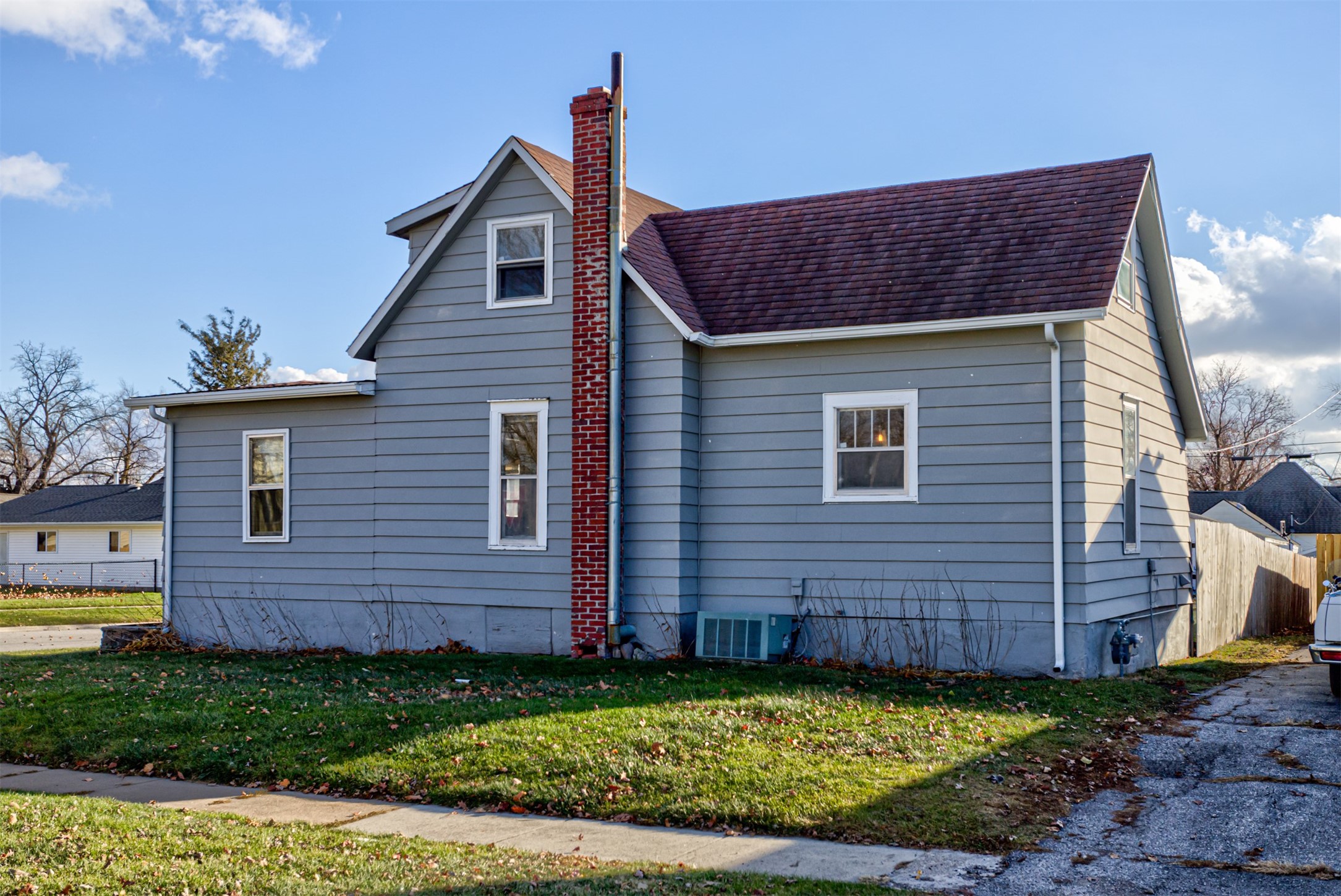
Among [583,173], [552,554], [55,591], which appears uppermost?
[583,173]

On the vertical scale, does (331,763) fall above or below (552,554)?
below

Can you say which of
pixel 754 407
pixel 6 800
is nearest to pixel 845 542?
pixel 754 407

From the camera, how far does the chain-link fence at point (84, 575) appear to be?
44.0 meters

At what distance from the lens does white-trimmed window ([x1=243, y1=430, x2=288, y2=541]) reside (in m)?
16.7

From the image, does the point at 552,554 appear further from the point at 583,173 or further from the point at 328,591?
the point at 583,173

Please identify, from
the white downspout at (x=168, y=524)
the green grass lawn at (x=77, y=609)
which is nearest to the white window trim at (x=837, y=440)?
the white downspout at (x=168, y=524)

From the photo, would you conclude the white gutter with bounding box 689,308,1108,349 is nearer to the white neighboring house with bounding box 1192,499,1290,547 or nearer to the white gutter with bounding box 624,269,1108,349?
the white gutter with bounding box 624,269,1108,349

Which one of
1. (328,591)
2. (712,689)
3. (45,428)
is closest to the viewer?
(712,689)

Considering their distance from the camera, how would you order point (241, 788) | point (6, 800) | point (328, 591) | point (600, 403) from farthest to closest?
point (328, 591)
point (600, 403)
point (241, 788)
point (6, 800)

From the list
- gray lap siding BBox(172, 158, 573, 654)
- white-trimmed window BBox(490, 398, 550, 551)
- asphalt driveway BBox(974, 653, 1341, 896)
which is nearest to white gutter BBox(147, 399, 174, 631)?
gray lap siding BBox(172, 158, 573, 654)

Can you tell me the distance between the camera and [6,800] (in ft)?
25.5

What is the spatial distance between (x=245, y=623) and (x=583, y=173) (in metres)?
8.01

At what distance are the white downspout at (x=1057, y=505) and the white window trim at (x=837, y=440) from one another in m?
1.48

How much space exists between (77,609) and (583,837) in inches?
1037
